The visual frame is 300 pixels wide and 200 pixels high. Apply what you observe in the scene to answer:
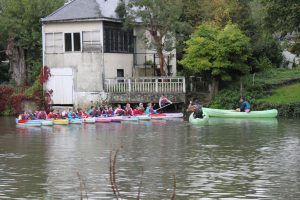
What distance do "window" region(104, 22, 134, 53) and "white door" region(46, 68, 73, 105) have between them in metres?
3.44

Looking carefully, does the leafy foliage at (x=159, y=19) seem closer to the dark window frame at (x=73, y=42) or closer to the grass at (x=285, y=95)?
the dark window frame at (x=73, y=42)

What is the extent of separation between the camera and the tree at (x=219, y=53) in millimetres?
45844

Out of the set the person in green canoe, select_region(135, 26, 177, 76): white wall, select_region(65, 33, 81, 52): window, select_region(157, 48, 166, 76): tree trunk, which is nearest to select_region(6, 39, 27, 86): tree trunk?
select_region(65, 33, 81, 52): window

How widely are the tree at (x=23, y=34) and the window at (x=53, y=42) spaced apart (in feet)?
11.1

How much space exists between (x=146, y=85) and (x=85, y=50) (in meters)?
5.26

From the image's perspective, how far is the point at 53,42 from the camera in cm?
5081

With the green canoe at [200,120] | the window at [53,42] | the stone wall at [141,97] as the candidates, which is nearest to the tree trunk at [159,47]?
the stone wall at [141,97]

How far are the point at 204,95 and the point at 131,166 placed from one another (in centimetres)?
2496

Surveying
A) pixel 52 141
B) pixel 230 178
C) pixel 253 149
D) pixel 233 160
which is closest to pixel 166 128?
pixel 52 141

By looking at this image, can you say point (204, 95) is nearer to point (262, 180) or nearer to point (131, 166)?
point (131, 166)

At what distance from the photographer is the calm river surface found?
63.5ft

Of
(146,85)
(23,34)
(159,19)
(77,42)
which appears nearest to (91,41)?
(77,42)

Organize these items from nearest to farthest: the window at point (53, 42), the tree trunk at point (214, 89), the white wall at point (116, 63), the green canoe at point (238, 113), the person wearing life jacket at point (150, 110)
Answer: the green canoe at point (238, 113) → the person wearing life jacket at point (150, 110) → the tree trunk at point (214, 89) → the white wall at point (116, 63) → the window at point (53, 42)

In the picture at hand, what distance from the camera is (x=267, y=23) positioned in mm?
42844
